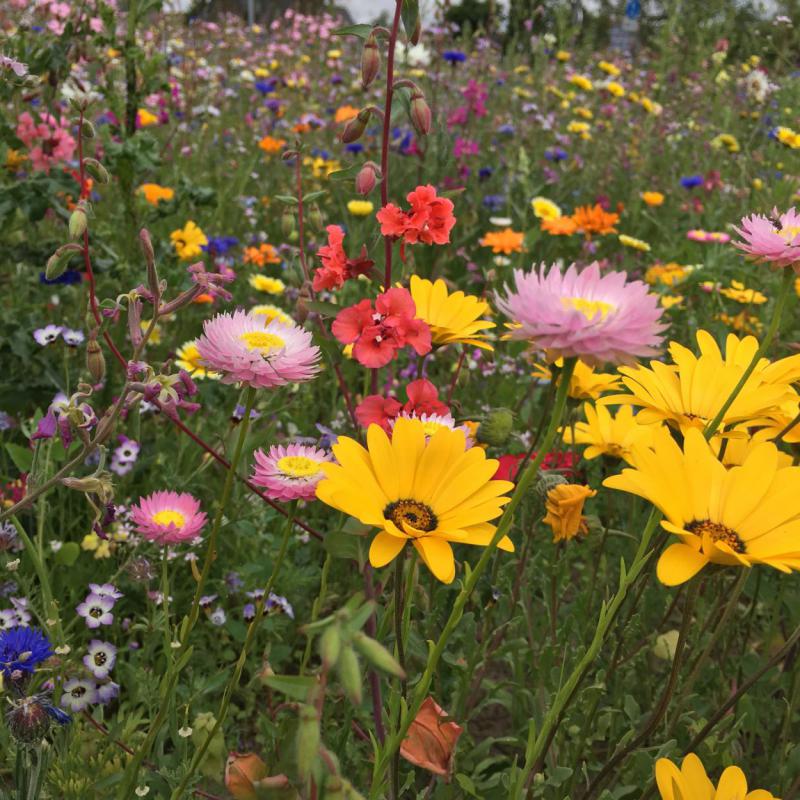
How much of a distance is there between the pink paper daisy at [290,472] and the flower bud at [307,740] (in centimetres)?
41

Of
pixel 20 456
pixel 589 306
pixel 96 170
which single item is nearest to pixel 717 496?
pixel 589 306

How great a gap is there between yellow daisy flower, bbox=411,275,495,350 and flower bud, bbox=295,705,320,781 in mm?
676

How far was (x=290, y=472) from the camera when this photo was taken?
3.43 ft

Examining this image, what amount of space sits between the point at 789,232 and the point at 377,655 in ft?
2.50

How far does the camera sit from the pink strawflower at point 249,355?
92 cm

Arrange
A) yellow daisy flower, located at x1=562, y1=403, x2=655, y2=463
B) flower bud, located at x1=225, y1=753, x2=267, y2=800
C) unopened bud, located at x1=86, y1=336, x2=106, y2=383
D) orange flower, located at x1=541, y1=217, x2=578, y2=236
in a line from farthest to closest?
orange flower, located at x1=541, y1=217, x2=578, y2=236, yellow daisy flower, located at x1=562, y1=403, x2=655, y2=463, unopened bud, located at x1=86, y1=336, x2=106, y2=383, flower bud, located at x1=225, y1=753, x2=267, y2=800

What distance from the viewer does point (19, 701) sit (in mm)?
936

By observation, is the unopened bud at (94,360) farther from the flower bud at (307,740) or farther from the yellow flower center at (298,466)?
the flower bud at (307,740)

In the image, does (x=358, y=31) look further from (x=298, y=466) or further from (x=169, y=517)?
(x=169, y=517)

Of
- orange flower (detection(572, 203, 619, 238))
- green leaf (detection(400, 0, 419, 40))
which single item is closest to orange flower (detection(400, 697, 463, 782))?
green leaf (detection(400, 0, 419, 40))

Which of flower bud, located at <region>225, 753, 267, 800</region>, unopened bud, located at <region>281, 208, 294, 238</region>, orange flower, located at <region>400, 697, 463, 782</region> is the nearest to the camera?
flower bud, located at <region>225, 753, 267, 800</region>

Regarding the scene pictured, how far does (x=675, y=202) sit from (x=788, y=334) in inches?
93.3

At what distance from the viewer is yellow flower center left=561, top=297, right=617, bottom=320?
0.73 meters

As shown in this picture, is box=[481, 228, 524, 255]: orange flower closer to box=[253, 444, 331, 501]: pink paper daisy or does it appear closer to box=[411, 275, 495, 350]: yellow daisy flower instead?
box=[411, 275, 495, 350]: yellow daisy flower
